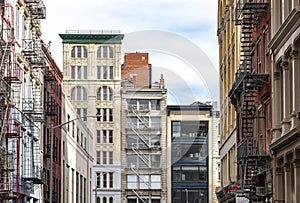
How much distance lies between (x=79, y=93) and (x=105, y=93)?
3.74 meters

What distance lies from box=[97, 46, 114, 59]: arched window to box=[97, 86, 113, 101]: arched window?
4.32 metres

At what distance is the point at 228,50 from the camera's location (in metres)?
64.3

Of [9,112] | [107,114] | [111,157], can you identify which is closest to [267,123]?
[9,112]

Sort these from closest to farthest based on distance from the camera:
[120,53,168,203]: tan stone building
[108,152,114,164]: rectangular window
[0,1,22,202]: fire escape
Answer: [0,1,22,202]: fire escape < [108,152,114,164]: rectangular window < [120,53,168,203]: tan stone building

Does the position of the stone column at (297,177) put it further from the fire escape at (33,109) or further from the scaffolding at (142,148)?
the scaffolding at (142,148)

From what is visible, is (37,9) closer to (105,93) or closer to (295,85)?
(295,85)

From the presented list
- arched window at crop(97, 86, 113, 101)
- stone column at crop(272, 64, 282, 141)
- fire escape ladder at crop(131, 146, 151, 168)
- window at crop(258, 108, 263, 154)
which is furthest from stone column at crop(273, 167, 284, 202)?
fire escape ladder at crop(131, 146, 151, 168)

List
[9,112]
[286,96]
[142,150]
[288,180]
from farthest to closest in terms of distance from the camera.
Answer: [142,150] < [9,112] < [286,96] < [288,180]

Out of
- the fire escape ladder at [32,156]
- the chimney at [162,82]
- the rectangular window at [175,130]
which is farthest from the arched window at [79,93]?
the fire escape ladder at [32,156]

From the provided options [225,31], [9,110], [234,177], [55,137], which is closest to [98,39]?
[55,137]

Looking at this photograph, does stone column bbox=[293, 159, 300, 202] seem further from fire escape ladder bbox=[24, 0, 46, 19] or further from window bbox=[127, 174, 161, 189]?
window bbox=[127, 174, 161, 189]

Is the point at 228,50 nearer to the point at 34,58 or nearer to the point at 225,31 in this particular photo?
the point at 225,31

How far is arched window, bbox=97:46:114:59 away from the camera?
123312 mm

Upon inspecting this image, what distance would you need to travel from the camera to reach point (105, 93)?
125500 millimetres
